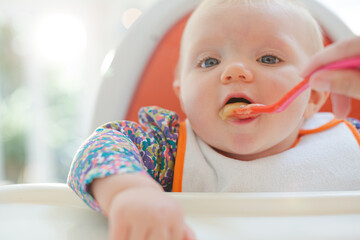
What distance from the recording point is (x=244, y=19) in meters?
0.71

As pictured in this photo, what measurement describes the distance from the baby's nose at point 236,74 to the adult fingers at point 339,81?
0.24 m

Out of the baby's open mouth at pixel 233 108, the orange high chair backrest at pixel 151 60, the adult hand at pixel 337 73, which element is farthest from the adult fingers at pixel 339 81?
the orange high chair backrest at pixel 151 60

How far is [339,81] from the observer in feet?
1.29

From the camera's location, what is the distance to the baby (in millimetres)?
661

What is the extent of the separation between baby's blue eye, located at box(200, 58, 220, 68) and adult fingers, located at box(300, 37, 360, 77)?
0.32 meters

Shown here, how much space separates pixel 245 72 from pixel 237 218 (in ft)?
1.01

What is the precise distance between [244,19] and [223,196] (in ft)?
1.31

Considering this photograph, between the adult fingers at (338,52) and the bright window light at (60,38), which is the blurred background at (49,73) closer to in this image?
the bright window light at (60,38)

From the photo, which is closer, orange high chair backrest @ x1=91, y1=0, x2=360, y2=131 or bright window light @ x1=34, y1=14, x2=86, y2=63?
orange high chair backrest @ x1=91, y1=0, x2=360, y2=131

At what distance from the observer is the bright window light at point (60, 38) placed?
3.03 m

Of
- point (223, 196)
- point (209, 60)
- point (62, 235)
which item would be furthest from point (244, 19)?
point (62, 235)

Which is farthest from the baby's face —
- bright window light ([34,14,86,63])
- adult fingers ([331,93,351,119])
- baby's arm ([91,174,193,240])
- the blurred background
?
bright window light ([34,14,86,63])

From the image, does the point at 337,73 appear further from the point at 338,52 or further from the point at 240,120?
the point at 240,120

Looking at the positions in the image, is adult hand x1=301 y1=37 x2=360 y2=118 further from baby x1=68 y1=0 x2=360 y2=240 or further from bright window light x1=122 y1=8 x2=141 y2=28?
bright window light x1=122 y1=8 x2=141 y2=28
